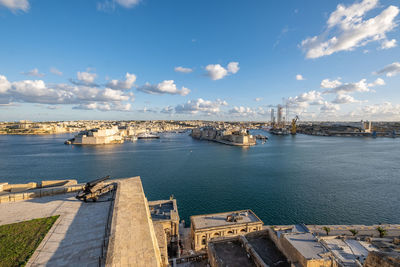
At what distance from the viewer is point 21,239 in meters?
6.92

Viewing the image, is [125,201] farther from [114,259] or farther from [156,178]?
[156,178]

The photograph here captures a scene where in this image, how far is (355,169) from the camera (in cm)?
4375

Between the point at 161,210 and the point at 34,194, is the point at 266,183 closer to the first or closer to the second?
the point at 161,210

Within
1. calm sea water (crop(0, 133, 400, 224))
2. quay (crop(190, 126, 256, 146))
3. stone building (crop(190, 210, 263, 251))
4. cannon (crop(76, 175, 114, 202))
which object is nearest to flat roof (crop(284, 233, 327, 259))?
stone building (crop(190, 210, 263, 251))

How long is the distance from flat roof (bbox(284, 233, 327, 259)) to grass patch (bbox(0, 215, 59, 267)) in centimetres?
924

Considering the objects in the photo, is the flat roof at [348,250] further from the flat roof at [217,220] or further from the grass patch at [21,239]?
the grass patch at [21,239]

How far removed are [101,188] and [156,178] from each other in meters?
27.4

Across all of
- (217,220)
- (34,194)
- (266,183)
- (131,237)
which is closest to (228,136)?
(266,183)

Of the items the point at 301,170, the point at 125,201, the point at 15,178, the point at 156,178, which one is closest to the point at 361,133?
the point at 301,170

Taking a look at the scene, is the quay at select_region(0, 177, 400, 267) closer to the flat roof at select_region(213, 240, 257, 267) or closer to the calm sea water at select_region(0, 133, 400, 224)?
the flat roof at select_region(213, 240, 257, 267)

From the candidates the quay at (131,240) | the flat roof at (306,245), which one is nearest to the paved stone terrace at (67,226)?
the quay at (131,240)

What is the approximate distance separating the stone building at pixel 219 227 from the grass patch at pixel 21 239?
9777 millimetres

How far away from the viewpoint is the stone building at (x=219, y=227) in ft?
46.7

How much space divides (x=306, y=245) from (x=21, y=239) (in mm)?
10755
